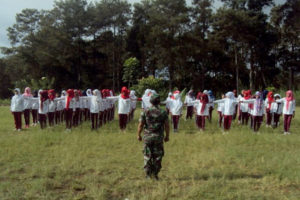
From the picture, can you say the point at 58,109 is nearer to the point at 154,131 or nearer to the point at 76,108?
the point at 76,108

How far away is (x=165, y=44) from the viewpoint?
3778cm

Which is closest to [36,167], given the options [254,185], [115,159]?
[115,159]

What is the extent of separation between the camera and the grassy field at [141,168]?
5.43 meters

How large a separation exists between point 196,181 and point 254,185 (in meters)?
1.15

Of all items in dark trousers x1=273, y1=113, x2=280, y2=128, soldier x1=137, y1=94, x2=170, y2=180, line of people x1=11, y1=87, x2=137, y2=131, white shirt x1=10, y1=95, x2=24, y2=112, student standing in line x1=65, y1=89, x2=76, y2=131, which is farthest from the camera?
dark trousers x1=273, y1=113, x2=280, y2=128

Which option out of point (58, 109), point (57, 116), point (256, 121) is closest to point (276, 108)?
point (256, 121)

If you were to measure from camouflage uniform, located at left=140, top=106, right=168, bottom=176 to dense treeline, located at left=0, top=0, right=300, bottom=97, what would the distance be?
2908cm

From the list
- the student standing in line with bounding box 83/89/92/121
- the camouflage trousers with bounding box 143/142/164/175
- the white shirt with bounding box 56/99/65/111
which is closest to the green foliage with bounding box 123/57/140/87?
the student standing in line with bounding box 83/89/92/121

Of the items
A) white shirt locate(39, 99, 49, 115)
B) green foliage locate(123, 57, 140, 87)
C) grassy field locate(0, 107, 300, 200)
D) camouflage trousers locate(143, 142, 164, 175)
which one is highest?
green foliage locate(123, 57, 140, 87)

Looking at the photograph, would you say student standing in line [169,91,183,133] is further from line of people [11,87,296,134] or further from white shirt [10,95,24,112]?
white shirt [10,95,24,112]

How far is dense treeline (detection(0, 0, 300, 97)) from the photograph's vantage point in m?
35.8

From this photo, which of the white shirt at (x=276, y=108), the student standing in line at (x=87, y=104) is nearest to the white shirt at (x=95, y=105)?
the student standing in line at (x=87, y=104)

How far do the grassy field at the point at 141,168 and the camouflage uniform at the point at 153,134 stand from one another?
46 cm

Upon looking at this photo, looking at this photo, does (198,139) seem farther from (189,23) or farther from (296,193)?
(189,23)
